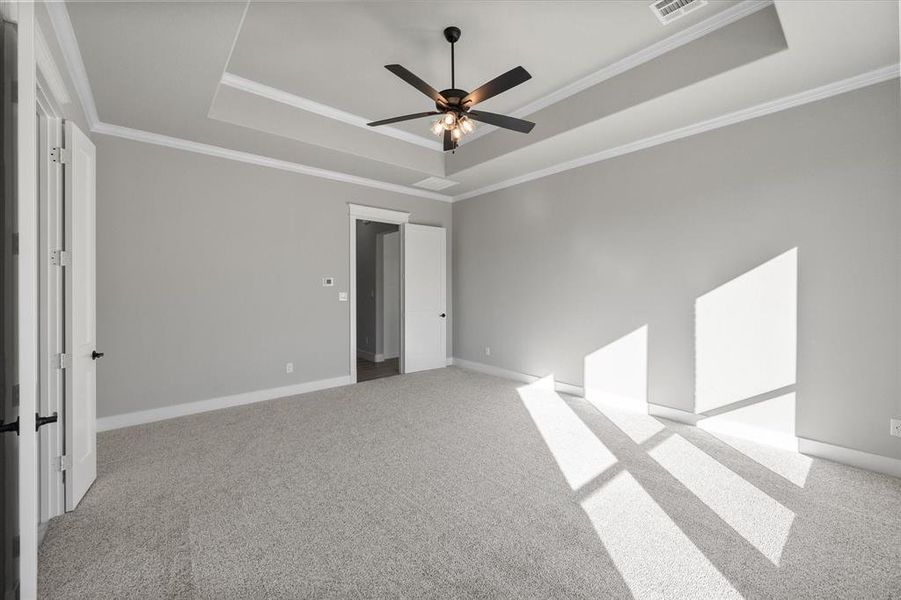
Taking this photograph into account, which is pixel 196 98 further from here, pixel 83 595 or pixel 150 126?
pixel 83 595

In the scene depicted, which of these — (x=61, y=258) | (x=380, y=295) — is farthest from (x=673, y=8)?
(x=380, y=295)

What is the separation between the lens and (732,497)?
8.02ft

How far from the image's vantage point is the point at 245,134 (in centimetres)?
380

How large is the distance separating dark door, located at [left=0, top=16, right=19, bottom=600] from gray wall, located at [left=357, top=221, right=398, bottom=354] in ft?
18.1

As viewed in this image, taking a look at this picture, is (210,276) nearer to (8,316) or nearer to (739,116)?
(8,316)

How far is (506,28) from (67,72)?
9.90 ft

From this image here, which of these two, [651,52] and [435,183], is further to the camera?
[435,183]

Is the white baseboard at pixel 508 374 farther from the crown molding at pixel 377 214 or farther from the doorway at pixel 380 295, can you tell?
the crown molding at pixel 377 214

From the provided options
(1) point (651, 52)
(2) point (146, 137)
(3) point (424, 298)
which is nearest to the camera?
(1) point (651, 52)

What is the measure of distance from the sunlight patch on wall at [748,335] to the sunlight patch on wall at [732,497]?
74 centimetres

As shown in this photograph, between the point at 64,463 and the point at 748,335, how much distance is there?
5042 mm

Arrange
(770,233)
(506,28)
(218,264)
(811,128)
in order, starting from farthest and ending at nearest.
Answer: (218,264)
(770,233)
(811,128)
(506,28)

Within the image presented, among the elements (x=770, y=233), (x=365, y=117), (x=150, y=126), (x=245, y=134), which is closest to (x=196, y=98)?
(x=245, y=134)

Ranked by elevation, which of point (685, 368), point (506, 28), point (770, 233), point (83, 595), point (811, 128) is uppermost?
point (506, 28)
